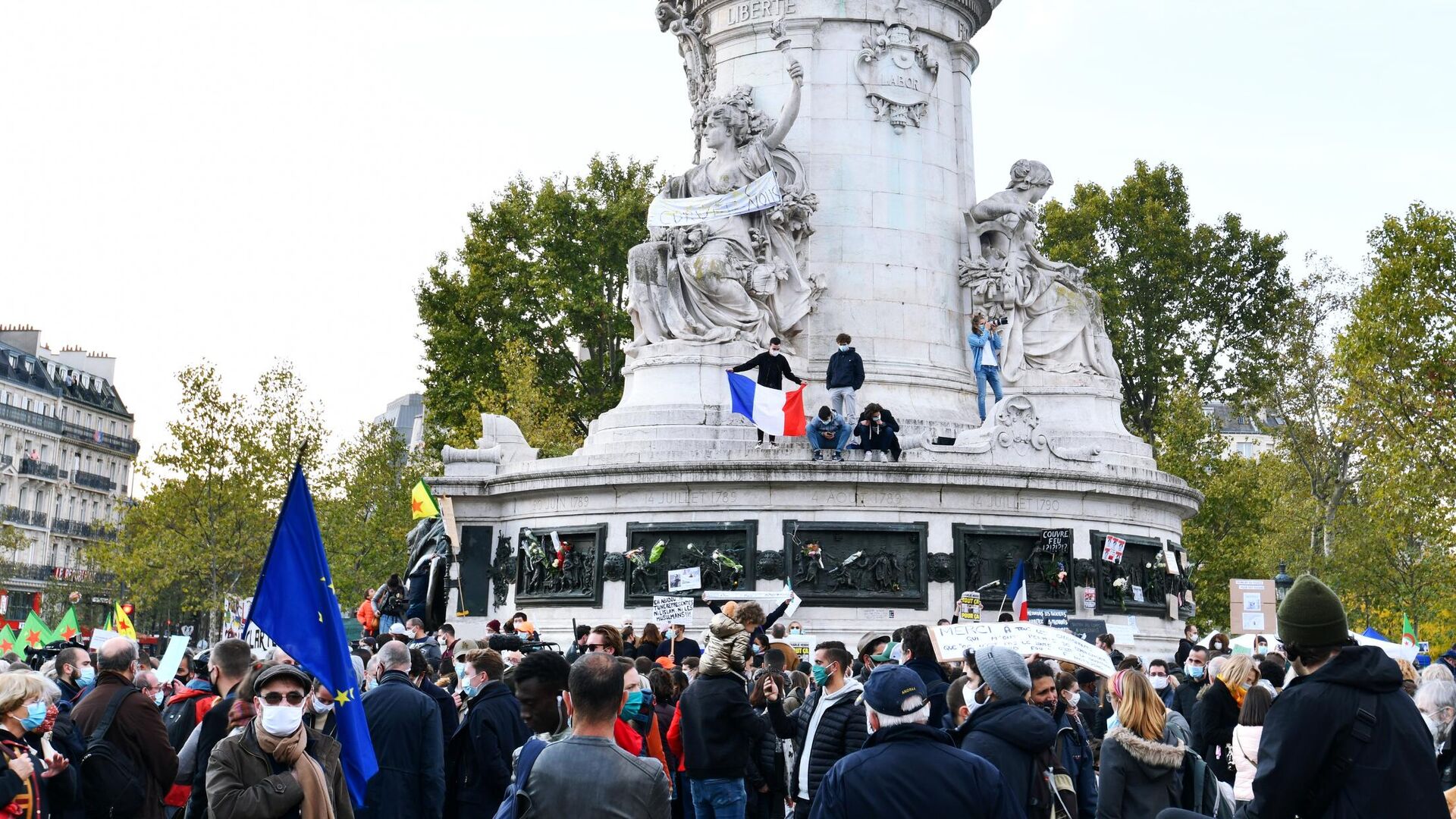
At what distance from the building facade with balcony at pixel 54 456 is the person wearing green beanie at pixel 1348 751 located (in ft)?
230

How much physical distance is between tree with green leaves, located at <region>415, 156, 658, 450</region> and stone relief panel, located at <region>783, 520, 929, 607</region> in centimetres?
2792

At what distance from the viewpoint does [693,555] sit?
25.1 meters

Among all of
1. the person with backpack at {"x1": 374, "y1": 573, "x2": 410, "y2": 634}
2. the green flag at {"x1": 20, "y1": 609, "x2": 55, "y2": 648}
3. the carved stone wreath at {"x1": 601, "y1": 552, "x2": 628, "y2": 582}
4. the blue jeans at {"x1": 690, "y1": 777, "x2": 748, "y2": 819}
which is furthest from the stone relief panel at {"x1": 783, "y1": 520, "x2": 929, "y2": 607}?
the blue jeans at {"x1": 690, "y1": 777, "x2": 748, "y2": 819}

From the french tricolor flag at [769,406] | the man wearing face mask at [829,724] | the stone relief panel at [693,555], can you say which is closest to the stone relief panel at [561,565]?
the stone relief panel at [693,555]

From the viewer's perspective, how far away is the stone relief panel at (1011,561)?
82.8ft

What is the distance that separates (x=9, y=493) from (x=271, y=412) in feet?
108

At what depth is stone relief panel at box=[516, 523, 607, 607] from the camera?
25.9 metres

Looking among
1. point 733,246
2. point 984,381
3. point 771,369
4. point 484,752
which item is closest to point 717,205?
point 733,246

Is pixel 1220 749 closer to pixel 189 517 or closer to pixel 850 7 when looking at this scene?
pixel 850 7

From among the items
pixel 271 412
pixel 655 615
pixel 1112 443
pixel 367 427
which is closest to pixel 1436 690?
pixel 655 615

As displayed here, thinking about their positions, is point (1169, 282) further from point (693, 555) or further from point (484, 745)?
point (484, 745)

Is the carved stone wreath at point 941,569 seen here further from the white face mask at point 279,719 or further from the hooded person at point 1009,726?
the white face mask at point 279,719

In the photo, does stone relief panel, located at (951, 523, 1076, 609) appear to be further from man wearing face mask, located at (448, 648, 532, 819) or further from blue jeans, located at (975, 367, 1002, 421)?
man wearing face mask, located at (448, 648, 532, 819)

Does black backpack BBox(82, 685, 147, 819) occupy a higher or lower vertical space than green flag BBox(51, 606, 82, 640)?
lower
